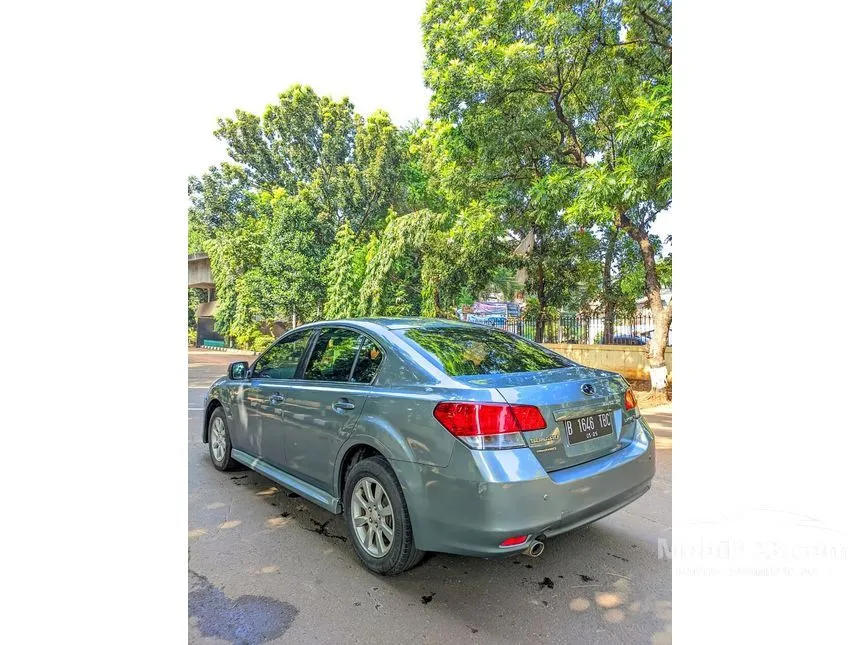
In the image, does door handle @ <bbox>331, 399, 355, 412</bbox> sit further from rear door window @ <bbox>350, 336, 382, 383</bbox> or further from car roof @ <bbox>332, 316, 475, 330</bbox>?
car roof @ <bbox>332, 316, 475, 330</bbox>

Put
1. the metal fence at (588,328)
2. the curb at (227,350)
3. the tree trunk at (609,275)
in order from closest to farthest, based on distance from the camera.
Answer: the metal fence at (588,328) < the tree trunk at (609,275) < the curb at (227,350)

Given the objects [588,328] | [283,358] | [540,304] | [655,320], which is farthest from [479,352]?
[540,304]

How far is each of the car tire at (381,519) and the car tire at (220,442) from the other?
194cm

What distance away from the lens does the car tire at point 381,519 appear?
2461mm

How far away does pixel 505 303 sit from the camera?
14.4 meters

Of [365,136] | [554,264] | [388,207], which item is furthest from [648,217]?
[365,136]

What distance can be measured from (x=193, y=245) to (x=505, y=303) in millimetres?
19722

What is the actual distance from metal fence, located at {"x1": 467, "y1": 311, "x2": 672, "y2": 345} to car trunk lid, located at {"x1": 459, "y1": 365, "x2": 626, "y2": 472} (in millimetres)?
7005

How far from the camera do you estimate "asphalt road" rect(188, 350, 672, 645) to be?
218 cm

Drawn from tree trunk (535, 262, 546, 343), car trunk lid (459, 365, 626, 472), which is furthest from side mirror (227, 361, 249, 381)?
tree trunk (535, 262, 546, 343)

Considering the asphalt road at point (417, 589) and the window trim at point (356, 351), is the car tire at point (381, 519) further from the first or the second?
the window trim at point (356, 351)

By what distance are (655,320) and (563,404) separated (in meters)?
7.97

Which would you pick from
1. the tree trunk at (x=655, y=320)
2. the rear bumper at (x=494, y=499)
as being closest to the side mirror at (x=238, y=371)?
the rear bumper at (x=494, y=499)
